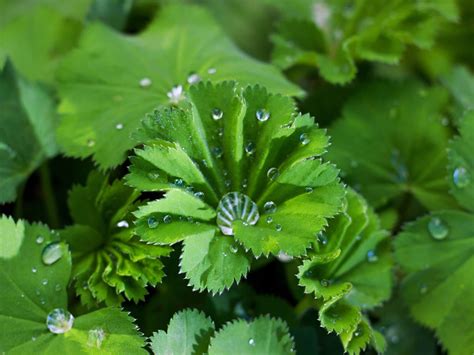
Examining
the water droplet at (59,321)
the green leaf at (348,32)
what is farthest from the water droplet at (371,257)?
the water droplet at (59,321)

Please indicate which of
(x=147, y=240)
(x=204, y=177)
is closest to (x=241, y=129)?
(x=204, y=177)

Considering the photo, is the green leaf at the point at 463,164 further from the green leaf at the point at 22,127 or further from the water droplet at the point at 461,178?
the green leaf at the point at 22,127

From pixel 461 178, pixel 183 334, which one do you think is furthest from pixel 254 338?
pixel 461 178

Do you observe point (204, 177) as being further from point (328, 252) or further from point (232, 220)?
point (328, 252)

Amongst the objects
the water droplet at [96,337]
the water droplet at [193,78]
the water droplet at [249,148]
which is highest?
the water droplet at [249,148]

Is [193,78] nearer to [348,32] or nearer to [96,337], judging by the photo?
[348,32]
